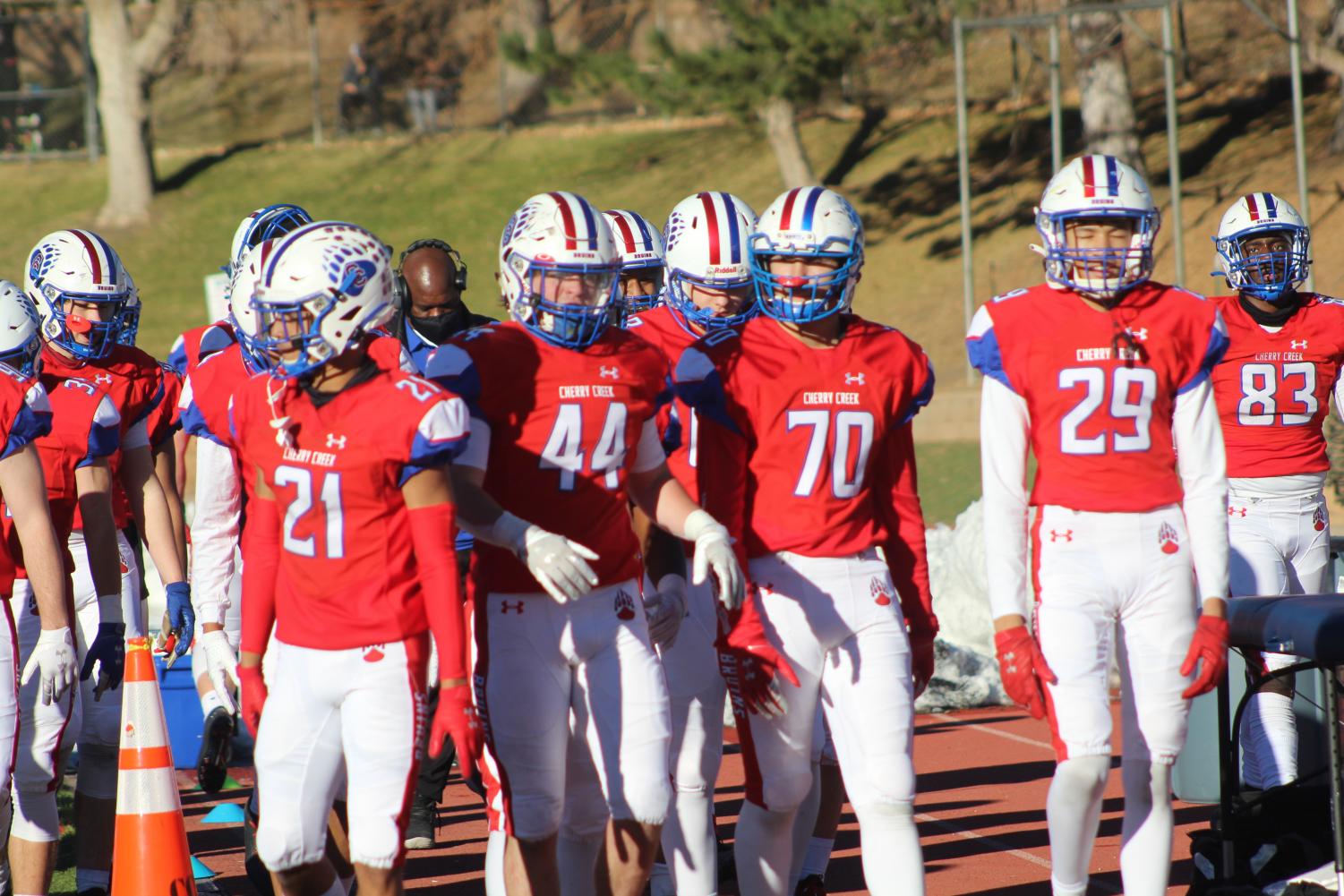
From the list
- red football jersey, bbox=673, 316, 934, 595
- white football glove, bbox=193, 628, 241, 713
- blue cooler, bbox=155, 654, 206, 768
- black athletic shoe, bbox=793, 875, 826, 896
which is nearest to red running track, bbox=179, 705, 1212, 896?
blue cooler, bbox=155, 654, 206, 768

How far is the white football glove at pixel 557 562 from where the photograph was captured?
408cm

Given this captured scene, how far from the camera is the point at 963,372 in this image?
2161 cm

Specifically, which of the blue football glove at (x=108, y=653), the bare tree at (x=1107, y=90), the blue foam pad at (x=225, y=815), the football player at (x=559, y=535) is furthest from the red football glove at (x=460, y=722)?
the bare tree at (x=1107, y=90)

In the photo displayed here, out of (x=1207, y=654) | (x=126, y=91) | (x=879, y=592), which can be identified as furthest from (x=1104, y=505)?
(x=126, y=91)

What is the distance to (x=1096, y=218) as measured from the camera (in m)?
4.61

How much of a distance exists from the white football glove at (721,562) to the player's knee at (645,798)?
51 cm

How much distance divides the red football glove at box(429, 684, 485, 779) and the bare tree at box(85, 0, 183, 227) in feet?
93.4

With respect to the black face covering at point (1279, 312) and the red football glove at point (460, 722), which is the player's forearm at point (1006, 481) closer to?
the red football glove at point (460, 722)

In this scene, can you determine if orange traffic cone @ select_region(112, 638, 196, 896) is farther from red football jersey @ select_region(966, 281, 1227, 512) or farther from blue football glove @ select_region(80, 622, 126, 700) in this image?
red football jersey @ select_region(966, 281, 1227, 512)

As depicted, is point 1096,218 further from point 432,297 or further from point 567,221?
point 432,297

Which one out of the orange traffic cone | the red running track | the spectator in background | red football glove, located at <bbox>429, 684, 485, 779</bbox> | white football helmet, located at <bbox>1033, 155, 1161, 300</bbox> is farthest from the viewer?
the spectator in background

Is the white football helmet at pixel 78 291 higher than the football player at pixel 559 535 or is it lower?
higher

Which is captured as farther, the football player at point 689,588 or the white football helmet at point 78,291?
the white football helmet at point 78,291

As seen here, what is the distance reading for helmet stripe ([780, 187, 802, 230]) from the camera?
465 cm
